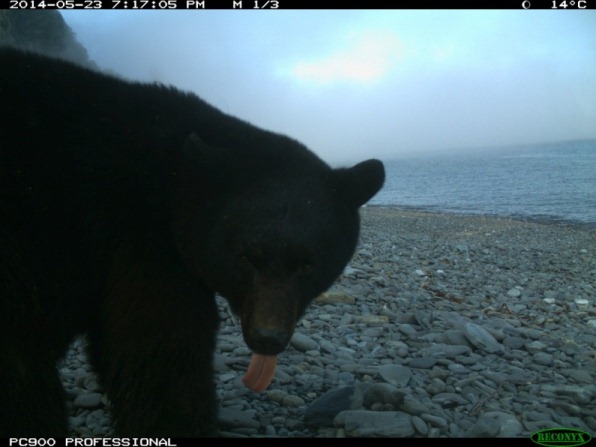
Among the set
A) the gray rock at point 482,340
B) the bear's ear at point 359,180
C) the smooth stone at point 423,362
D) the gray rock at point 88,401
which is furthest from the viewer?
the gray rock at point 482,340

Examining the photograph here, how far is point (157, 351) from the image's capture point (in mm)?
2705

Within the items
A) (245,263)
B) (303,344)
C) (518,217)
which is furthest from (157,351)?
(518,217)

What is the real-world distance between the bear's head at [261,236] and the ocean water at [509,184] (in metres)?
1.38

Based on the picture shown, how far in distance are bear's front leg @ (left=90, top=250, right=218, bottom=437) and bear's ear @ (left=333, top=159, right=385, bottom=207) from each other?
3.71 ft

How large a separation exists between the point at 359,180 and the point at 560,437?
74.7 inches

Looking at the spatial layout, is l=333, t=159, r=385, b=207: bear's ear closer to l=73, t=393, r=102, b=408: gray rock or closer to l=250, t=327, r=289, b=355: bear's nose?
l=250, t=327, r=289, b=355: bear's nose

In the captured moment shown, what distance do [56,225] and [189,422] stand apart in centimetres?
130

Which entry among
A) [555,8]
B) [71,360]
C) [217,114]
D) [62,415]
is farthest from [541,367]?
[71,360]

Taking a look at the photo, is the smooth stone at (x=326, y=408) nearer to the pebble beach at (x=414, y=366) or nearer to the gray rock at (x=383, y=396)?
the pebble beach at (x=414, y=366)

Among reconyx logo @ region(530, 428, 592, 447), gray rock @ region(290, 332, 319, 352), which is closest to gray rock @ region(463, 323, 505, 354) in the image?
gray rock @ region(290, 332, 319, 352)

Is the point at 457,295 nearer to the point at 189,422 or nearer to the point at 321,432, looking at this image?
the point at 321,432

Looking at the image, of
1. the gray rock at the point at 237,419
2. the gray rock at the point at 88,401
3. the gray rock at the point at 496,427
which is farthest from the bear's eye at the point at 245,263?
the gray rock at the point at 88,401

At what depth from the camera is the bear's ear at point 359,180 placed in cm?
330

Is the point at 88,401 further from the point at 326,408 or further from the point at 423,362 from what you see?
the point at 423,362
